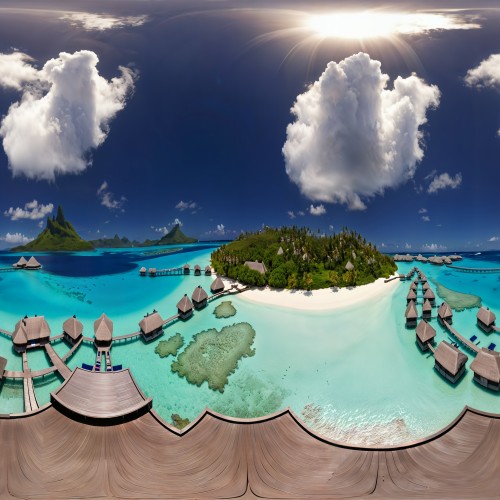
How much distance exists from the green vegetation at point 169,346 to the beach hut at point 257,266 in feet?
40.1

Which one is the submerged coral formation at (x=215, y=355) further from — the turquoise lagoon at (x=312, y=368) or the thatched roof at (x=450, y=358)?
the thatched roof at (x=450, y=358)

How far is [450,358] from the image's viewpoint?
11.8 metres

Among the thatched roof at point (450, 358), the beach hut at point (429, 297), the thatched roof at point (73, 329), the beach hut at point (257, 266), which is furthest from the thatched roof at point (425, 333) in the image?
the thatched roof at point (73, 329)

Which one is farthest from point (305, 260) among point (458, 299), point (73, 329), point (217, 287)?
point (73, 329)

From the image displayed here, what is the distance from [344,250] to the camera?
31922mm

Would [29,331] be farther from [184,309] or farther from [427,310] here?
[427,310]

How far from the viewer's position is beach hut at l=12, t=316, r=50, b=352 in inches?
564

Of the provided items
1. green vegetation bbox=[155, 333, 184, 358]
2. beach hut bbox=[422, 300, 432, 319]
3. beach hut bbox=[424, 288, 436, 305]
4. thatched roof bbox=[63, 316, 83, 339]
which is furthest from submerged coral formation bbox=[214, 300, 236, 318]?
beach hut bbox=[424, 288, 436, 305]

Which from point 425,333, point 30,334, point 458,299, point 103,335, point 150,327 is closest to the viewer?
point 425,333

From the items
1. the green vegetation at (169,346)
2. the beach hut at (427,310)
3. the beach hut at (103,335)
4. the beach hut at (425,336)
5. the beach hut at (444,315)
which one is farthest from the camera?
the beach hut at (427,310)

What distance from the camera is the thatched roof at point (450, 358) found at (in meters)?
11.4

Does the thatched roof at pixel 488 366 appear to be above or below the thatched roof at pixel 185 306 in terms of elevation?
above

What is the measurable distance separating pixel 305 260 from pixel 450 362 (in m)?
17.6

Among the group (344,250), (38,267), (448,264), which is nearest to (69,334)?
(344,250)
